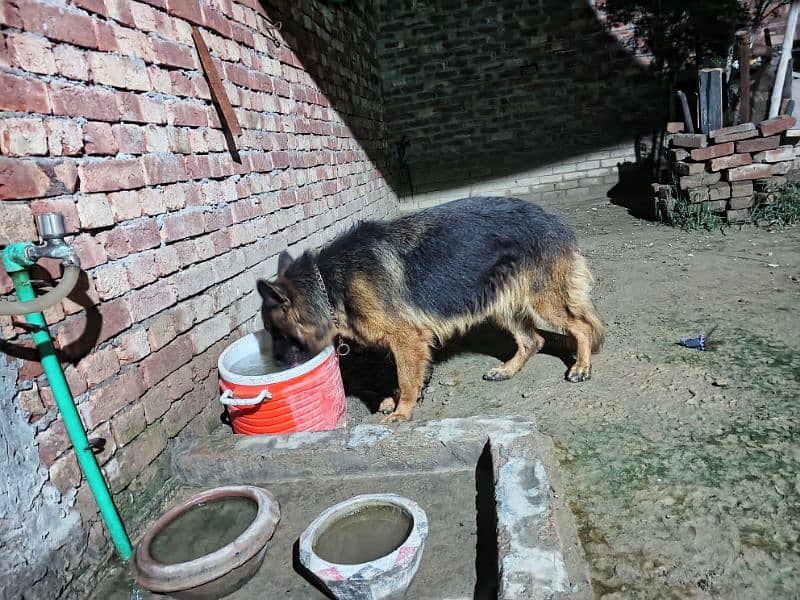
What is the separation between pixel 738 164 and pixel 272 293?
23.3 ft

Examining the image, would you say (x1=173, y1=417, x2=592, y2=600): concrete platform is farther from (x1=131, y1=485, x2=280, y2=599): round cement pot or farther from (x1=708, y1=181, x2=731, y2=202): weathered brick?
(x1=708, y1=181, x2=731, y2=202): weathered brick

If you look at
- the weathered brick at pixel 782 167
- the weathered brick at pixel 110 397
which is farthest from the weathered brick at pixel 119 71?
the weathered brick at pixel 782 167

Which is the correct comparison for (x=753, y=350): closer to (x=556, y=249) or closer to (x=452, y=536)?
(x=556, y=249)

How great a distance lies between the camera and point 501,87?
10.4 metres

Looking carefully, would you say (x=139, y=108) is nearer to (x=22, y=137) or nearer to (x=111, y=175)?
(x=111, y=175)

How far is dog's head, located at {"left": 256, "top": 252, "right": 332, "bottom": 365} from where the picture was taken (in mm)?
3330

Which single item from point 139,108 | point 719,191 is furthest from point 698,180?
point 139,108

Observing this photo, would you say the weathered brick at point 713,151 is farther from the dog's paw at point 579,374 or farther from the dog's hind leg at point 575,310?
the dog's paw at point 579,374

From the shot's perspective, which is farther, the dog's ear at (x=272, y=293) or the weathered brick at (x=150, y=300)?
the dog's ear at (x=272, y=293)

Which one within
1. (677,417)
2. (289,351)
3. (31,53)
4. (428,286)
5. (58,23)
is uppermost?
(58,23)

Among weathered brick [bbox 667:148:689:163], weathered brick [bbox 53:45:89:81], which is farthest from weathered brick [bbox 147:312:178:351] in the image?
weathered brick [bbox 667:148:689:163]

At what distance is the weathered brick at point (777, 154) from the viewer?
6806mm

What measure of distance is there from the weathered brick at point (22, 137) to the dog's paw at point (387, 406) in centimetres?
267

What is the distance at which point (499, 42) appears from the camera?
10.1 m
